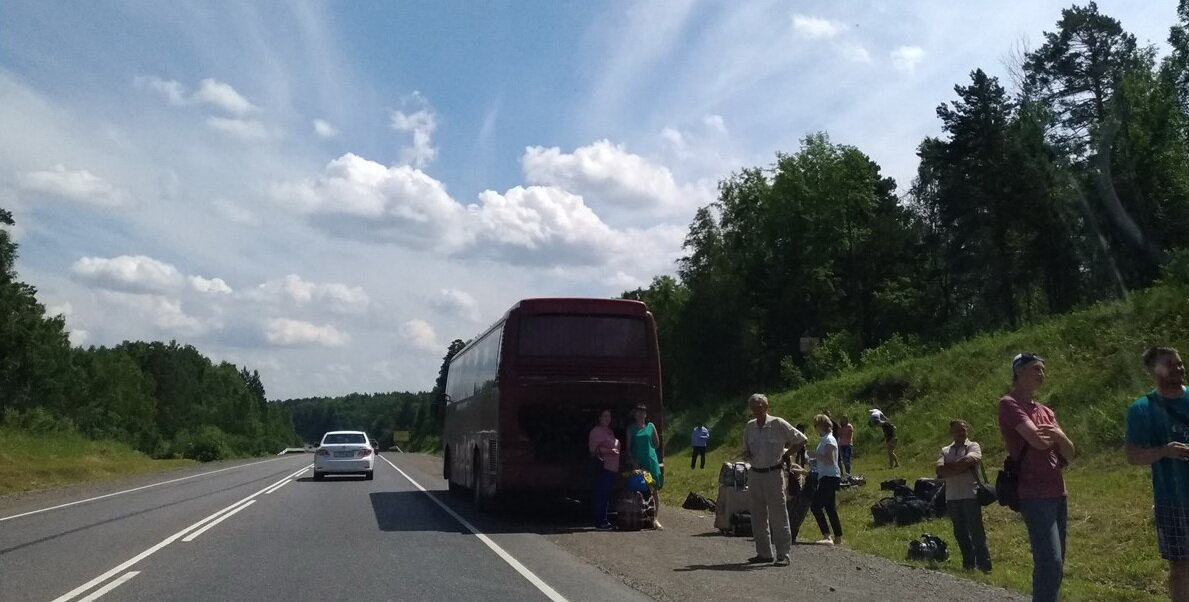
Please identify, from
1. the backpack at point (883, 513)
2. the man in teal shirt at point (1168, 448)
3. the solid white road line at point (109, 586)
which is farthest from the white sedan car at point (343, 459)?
the man in teal shirt at point (1168, 448)

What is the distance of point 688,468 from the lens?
37.5 meters

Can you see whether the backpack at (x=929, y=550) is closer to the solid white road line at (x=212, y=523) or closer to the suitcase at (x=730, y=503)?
the suitcase at (x=730, y=503)

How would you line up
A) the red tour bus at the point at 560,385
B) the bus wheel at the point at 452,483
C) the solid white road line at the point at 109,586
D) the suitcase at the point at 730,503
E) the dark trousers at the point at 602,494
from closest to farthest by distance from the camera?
the solid white road line at the point at 109,586
the suitcase at the point at 730,503
the dark trousers at the point at 602,494
the red tour bus at the point at 560,385
the bus wheel at the point at 452,483

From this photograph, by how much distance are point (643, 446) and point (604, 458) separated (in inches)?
28.8

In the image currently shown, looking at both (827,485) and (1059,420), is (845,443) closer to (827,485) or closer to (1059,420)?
(1059,420)

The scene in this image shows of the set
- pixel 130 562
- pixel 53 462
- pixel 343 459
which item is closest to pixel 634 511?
pixel 130 562

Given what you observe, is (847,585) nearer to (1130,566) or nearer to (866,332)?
(1130,566)

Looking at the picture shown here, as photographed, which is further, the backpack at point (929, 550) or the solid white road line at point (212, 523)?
the solid white road line at point (212, 523)

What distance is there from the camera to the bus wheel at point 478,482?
19.5 meters

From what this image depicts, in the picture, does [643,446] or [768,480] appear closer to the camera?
[768,480]

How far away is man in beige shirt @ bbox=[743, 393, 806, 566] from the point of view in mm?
12023

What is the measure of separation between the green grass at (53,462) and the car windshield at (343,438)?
892 centimetres

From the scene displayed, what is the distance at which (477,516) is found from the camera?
1925 centimetres

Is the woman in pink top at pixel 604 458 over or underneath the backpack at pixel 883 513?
over
